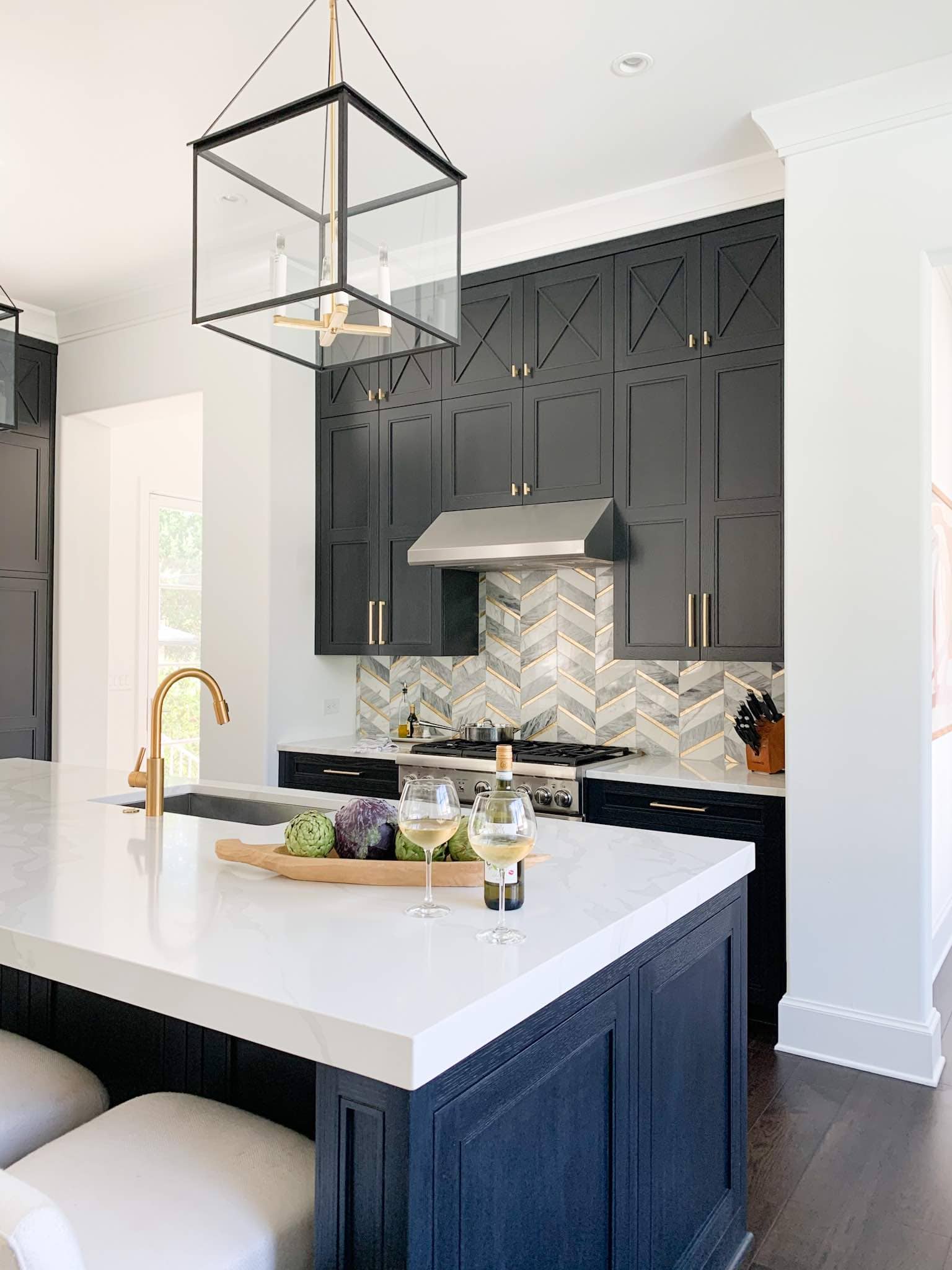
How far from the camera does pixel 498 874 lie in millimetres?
1551

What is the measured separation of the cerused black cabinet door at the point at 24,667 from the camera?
17.6 feet

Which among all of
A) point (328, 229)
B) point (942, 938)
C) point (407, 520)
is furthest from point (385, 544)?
point (942, 938)

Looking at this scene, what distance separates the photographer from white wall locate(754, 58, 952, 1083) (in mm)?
3057

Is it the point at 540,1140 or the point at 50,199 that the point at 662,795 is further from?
the point at 50,199

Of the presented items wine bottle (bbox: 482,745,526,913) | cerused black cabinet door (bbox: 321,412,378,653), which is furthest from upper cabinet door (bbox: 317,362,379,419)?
wine bottle (bbox: 482,745,526,913)

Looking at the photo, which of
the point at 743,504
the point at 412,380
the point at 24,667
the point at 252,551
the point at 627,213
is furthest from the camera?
the point at 24,667

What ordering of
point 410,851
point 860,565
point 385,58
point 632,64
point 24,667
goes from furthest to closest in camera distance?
point 24,667 < point 860,565 < point 632,64 < point 385,58 < point 410,851

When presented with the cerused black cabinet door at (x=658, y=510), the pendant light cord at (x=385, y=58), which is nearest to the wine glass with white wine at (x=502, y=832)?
the pendant light cord at (x=385, y=58)

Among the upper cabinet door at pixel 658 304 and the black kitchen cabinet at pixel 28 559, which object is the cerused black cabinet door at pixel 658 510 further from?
the black kitchen cabinet at pixel 28 559

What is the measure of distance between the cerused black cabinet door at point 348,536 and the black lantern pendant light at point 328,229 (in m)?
2.52

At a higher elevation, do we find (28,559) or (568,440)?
(568,440)

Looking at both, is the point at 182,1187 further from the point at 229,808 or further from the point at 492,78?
the point at 492,78

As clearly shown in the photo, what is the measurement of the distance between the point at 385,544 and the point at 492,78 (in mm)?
2128

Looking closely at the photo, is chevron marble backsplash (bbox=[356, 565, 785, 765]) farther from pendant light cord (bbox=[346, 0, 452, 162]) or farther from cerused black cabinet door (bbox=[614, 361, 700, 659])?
pendant light cord (bbox=[346, 0, 452, 162])
